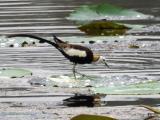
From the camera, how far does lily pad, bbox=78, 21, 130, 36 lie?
10.9 metres

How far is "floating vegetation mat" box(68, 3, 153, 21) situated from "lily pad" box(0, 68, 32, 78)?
400 cm

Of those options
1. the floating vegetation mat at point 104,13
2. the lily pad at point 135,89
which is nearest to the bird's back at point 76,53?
the lily pad at point 135,89

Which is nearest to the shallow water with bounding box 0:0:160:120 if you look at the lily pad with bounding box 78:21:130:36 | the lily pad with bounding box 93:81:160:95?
the lily pad with bounding box 78:21:130:36

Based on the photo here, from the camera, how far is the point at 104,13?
38.5 ft

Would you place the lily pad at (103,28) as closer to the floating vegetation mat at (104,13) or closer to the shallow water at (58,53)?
the shallow water at (58,53)

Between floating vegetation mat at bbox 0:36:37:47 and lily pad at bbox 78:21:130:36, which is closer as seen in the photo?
floating vegetation mat at bbox 0:36:37:47

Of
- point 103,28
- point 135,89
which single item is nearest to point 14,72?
point 135,89

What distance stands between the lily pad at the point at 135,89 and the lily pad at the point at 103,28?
3921 millimetres

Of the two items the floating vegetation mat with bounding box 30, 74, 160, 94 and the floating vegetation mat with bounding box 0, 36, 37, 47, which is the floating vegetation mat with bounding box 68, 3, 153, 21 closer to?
the floating vegetation mat with bounding box 0, 36, 37, 47

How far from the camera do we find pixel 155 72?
785cm

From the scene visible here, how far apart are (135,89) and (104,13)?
5036 mm

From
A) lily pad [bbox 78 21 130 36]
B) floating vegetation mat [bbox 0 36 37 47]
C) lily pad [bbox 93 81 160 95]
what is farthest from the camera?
lily pad [bbox 78 21 130 36]

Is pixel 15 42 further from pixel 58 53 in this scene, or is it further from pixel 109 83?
pixel 109 83

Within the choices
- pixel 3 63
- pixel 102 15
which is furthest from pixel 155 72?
pixel 102 15
